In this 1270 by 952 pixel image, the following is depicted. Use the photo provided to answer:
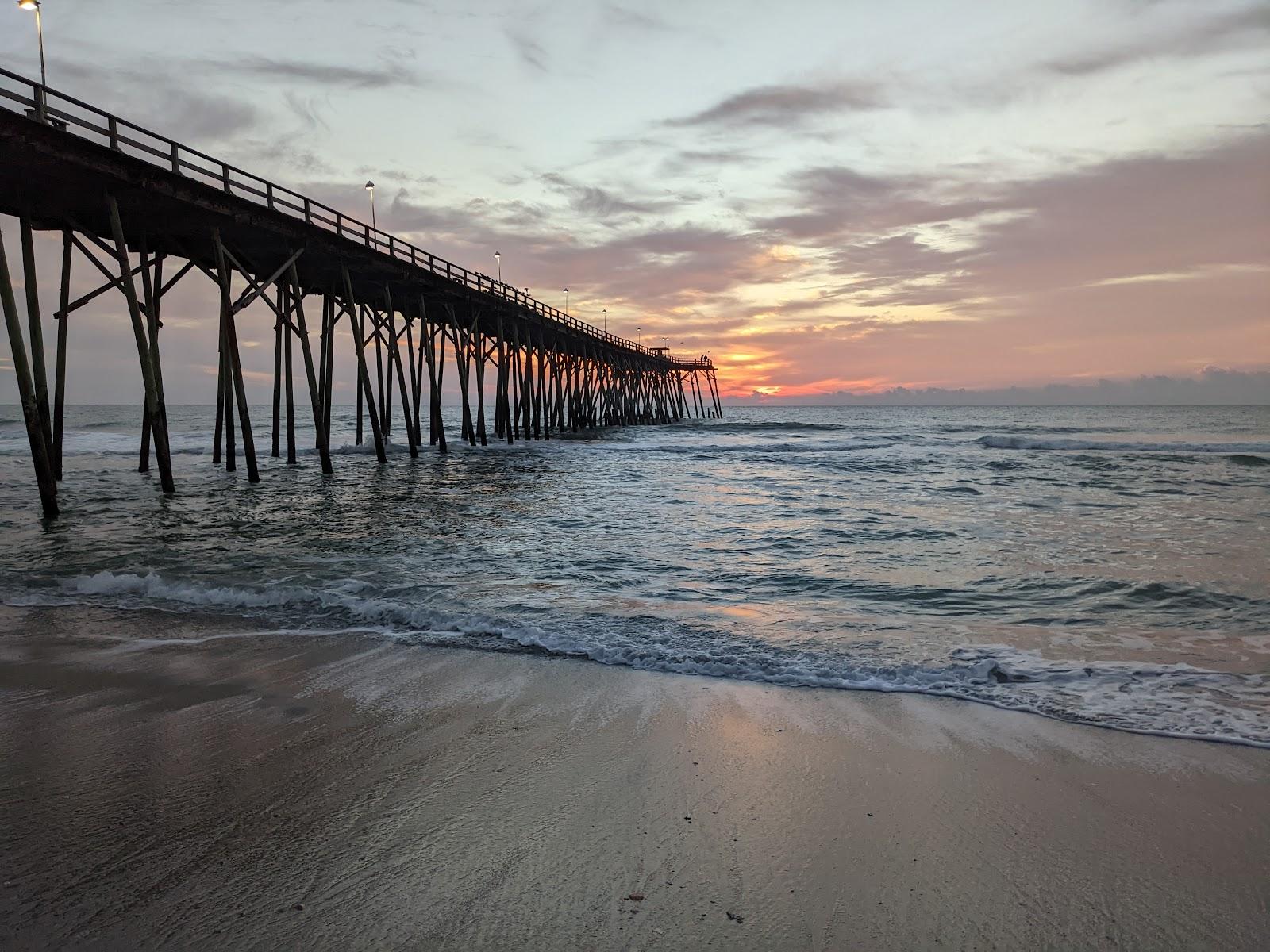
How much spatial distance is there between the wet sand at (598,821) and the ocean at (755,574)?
802 millimetres

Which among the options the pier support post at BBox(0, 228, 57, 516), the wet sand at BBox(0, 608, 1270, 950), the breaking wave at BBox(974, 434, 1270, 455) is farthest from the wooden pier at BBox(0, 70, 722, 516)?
the breaking wave at BBox(974, 434, 1270, 455)

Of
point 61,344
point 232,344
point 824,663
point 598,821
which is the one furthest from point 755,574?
point 61,344

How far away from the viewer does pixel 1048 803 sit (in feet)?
9.75

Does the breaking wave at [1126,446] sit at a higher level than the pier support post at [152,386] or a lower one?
lower

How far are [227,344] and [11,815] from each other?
1669cm

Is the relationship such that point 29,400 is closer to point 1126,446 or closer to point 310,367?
point 310,367

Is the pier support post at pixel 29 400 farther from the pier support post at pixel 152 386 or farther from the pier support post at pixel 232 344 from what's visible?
the pier support post at pixel 232 344

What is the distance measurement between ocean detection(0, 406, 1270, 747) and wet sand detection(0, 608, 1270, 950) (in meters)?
0.80

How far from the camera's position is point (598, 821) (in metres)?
2.79

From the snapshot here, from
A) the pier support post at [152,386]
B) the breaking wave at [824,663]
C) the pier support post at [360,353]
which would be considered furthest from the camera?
the pier support post at [360,353]

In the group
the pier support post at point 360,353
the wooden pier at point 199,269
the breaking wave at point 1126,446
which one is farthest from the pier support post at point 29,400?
the breaking wave at point 1126,446

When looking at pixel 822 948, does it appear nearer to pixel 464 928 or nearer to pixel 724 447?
pixel 464 928

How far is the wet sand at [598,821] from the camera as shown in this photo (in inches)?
86.7

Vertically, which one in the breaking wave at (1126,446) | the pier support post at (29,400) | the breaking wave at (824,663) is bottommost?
the breaking wave at (1126,446)
